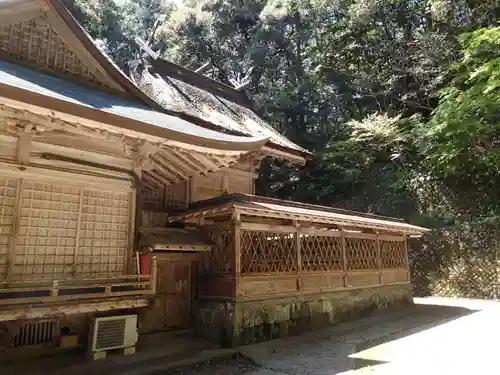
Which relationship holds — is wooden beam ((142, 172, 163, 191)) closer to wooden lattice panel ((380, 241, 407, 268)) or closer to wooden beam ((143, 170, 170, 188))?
wooden beam ((143, 170, 170, 188))

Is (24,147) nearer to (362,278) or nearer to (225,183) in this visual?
(225,183)

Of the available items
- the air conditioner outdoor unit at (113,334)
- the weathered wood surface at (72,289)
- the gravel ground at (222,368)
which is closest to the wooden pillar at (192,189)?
the weathered wood surface at (72,289)

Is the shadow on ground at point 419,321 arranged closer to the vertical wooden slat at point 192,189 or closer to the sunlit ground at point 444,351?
the sunlit ground at point 444,351

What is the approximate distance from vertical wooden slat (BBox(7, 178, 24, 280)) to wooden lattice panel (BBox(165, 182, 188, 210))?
469cm

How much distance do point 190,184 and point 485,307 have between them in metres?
10.8

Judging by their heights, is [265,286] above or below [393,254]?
below

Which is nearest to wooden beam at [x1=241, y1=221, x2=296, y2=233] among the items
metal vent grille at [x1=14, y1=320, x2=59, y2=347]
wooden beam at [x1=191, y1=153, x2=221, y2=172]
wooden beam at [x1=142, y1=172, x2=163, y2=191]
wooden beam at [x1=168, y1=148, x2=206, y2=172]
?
wooden beam at [x1=191, y1=153, x2=221, y2=172]

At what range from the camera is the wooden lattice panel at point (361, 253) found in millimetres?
11703

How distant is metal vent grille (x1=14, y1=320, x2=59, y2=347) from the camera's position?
21.9 feet

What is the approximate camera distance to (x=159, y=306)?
887cm

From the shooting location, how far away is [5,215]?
5988 millimetres

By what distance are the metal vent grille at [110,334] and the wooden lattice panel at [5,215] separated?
6.24 feet

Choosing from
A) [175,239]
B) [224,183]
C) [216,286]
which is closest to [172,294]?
[216,286]

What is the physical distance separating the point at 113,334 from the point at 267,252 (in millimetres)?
3902
